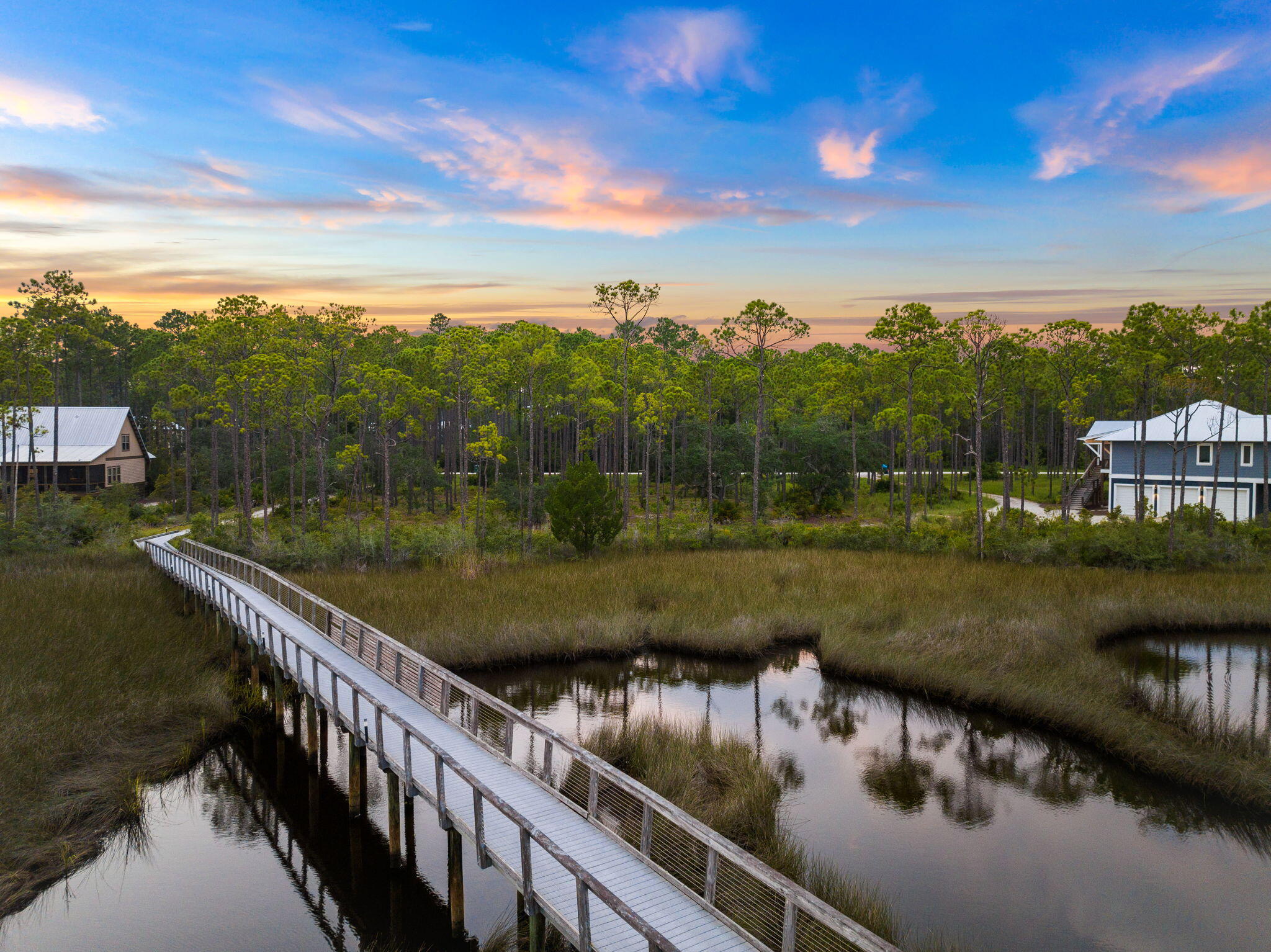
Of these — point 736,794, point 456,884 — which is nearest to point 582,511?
point 736,794

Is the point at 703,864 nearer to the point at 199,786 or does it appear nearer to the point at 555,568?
the point at 199,786

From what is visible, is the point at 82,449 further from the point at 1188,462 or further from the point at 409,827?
the point at 1188,462

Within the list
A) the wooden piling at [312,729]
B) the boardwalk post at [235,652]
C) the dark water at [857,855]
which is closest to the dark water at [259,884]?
the dark water at [857,855]

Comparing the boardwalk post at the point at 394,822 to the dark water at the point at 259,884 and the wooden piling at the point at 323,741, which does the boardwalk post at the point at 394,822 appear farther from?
the wooden piling at the point at 323,741

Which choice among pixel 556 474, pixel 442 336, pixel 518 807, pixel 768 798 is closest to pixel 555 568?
pixel 442 336

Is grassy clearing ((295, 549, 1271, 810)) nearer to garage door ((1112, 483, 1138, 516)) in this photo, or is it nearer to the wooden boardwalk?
the wooden boardwalk
